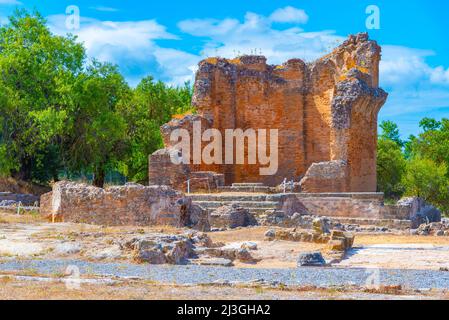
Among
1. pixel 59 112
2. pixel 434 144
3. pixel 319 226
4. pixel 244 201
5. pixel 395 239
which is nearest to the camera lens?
pixel 319 226

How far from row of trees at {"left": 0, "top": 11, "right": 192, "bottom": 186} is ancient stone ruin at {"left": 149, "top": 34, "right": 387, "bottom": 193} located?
6290 mm

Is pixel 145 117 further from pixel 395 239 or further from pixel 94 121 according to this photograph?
Answer: pixel 395 239

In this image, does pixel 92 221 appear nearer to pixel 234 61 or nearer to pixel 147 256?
pixel 147 256

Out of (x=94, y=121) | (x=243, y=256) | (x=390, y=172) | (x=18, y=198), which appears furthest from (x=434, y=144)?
(x=243, y=256)

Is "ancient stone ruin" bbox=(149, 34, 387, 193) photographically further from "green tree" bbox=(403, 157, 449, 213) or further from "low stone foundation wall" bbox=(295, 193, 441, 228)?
"green tree" bbox=(403, 157, 449, 213)

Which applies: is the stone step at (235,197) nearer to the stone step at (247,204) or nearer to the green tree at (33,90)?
the stone step at (247,204)

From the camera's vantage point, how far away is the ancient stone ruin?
2789 cm

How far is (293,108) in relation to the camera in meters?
31.0

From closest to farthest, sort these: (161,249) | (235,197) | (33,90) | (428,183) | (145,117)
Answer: (161,249), (235,197), (33,90), (145,117), (428,183)

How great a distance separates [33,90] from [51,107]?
198 cm

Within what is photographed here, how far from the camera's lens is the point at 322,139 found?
30.4m

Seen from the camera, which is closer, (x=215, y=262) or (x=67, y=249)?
(x=215, y=262)

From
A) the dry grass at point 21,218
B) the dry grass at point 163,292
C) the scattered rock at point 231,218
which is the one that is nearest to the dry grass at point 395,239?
the scattered rock at point 231,218

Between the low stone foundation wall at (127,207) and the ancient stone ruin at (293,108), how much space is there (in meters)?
9.43
